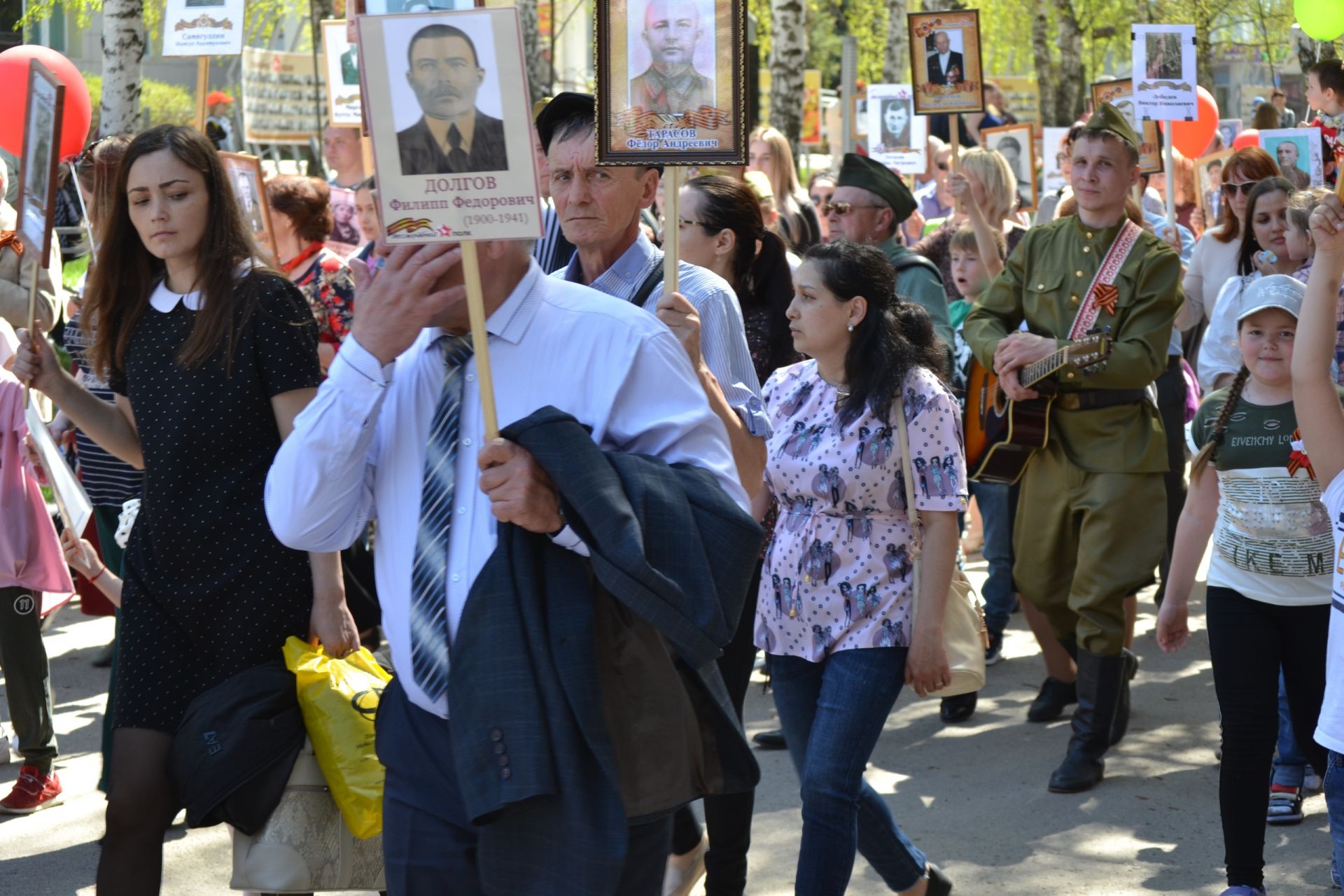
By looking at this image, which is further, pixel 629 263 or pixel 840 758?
pixel 840 758

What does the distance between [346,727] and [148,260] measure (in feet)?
4.41

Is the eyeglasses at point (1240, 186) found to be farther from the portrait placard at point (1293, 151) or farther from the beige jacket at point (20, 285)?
the beige jacket at point (20, 285)

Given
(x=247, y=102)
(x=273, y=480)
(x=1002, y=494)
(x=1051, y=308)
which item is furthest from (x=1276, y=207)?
(x=247, y=102)

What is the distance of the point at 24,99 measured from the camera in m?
9.77

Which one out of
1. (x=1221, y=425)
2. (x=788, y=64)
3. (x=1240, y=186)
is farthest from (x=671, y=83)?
(x=788, y=64)

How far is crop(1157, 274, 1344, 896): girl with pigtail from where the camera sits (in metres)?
4.72

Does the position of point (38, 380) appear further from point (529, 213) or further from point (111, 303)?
point (529, 213)

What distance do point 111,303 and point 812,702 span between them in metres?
2.15

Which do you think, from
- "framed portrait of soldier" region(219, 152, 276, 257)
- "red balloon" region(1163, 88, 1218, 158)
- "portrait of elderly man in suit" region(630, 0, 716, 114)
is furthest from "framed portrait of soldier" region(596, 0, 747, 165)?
"red balloon" region(1163, 88, 1218, 158)

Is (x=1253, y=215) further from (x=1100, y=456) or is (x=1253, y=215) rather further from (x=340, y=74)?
(x=340, y=74)

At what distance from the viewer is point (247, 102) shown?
59.2 feet

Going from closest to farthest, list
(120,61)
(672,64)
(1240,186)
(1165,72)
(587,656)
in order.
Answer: (587,656) < (672,64) < (1240,186) < (1165,72) < (120,61)

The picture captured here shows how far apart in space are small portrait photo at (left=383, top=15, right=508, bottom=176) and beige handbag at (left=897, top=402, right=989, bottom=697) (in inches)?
83.5

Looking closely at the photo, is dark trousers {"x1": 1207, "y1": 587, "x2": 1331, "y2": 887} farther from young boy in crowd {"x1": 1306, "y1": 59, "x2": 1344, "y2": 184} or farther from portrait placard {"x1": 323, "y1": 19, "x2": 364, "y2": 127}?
portrait placard {"x1": 323, "y1": 19, "x2": 364, "y2": 127}
